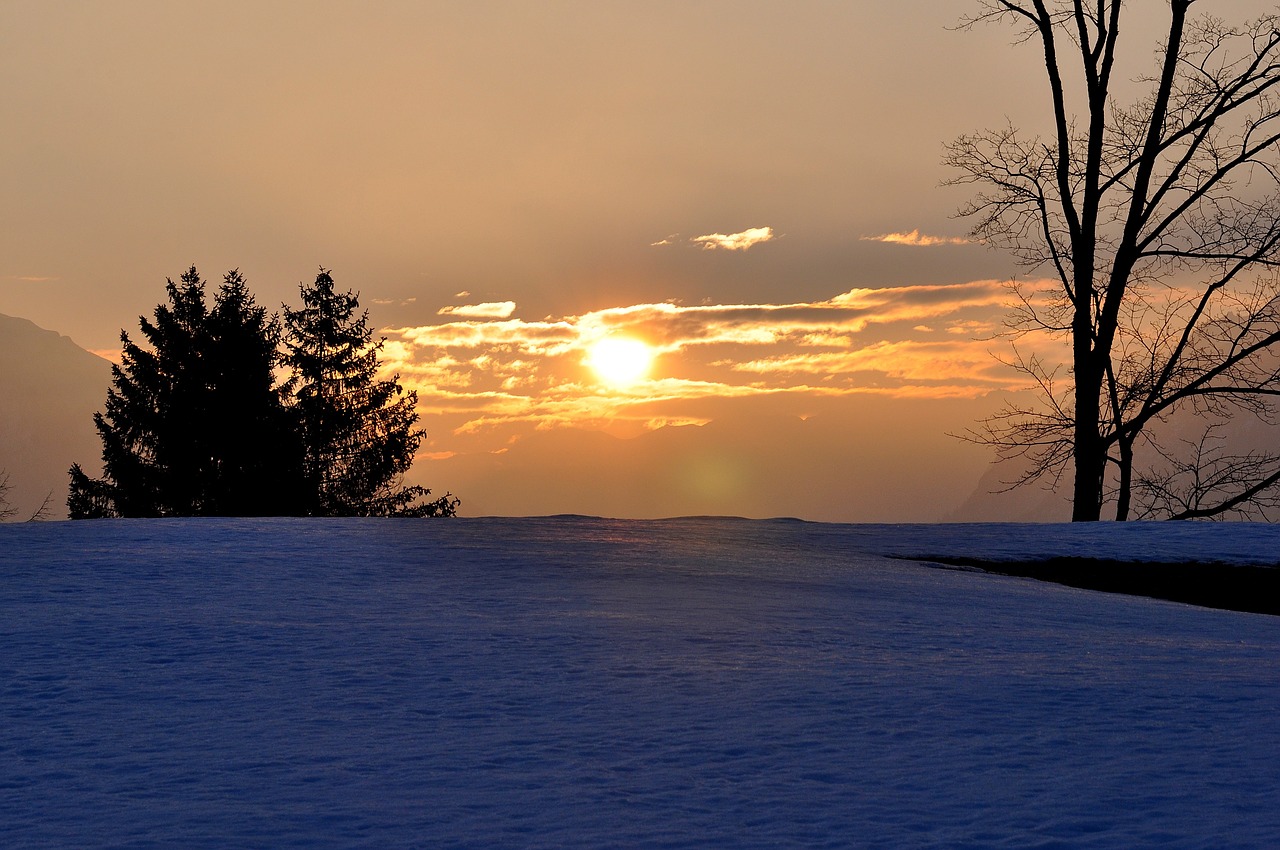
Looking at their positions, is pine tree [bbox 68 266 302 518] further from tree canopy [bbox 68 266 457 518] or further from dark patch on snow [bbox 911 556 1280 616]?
dark patch on snow [bbox 911 556 1280 616]

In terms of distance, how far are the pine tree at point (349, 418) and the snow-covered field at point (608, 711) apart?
3059 cm

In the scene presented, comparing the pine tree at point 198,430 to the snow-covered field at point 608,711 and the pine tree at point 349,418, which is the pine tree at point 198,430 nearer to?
the pine tree at point 349,418

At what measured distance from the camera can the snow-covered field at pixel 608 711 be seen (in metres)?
4.03

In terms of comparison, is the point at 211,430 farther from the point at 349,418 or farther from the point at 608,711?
the point at 608,711

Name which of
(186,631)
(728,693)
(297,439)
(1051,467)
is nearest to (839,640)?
(728,693)

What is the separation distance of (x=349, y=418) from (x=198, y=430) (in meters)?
7.10

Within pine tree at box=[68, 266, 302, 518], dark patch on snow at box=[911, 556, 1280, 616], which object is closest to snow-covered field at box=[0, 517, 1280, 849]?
dark patch on snow at box=[911, 556, 1280, 616]

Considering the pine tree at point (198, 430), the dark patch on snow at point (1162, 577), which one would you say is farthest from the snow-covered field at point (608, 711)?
the pine tree at point (198, 430)

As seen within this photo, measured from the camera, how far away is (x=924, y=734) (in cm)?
517

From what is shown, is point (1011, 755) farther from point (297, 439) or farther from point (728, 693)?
point (297, 439)

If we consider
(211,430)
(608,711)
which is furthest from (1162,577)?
(211,430)

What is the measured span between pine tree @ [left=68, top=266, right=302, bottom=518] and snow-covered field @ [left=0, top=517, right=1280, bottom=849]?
83.1 feet

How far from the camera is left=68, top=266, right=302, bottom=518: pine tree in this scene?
35562mm

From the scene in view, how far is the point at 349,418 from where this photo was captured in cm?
4206
